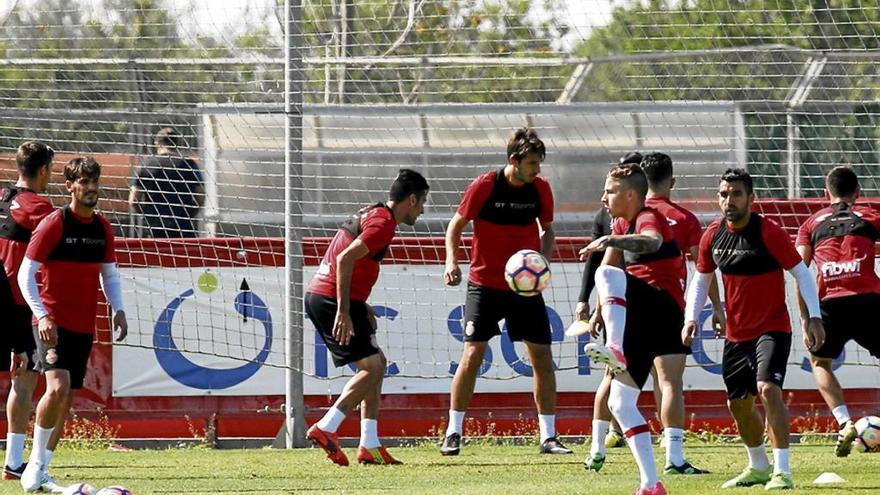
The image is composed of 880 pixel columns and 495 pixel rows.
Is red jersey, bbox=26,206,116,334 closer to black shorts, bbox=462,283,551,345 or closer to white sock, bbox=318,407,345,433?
white sock, bbox=318,407,345,433

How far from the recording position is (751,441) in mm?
9172

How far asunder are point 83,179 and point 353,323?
2331 mm

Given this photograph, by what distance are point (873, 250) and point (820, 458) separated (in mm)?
1672

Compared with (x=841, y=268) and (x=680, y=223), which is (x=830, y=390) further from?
(x=680, y=223)

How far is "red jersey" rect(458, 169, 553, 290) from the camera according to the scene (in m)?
11.4

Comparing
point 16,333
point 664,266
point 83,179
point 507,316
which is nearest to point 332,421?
point 507,316

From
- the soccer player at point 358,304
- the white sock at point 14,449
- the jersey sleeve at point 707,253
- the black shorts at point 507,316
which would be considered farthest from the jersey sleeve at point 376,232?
the white sock at point 14,449

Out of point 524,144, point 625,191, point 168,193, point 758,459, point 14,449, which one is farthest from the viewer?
point 168,193

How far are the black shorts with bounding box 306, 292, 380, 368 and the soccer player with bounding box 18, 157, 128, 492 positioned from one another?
5.84 feet

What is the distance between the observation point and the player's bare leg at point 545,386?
Answer: 11430 millimetres

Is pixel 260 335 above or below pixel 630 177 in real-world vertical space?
below

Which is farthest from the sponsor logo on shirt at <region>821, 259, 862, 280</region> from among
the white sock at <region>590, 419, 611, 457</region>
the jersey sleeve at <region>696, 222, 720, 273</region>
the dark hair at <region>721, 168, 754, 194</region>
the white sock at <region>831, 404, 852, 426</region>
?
the dark hair at <region>721, 168, 754, 194</region>

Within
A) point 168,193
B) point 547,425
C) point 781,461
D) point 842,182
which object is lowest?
point 781,461

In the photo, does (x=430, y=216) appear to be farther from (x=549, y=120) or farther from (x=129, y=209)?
(x=129, y=209)
